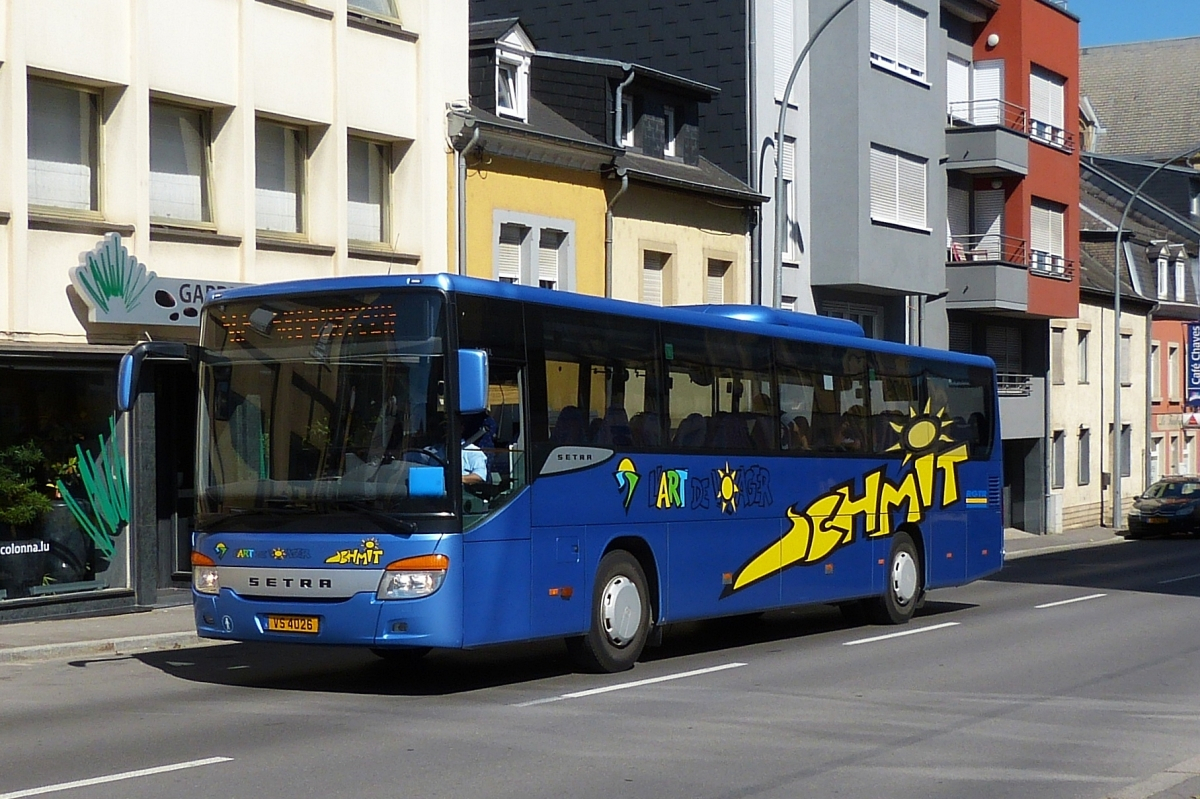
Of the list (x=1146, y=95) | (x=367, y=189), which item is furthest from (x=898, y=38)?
(x=1146, y=95)

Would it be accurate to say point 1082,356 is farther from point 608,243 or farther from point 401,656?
point 401,656

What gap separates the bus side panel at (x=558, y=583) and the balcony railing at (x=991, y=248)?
28.8 meters

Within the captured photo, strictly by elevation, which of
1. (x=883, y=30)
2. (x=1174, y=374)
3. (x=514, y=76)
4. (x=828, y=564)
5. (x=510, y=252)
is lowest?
(x=828, y=564)

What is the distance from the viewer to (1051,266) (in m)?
42.8

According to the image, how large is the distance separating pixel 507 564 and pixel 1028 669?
4.75 meters

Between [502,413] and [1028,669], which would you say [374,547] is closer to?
[502,413]

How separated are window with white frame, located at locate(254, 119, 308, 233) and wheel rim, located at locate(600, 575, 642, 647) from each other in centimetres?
961

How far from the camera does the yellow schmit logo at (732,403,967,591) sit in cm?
1627

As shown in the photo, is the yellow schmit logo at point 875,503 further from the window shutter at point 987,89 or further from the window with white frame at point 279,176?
the window shutter at point 987,89

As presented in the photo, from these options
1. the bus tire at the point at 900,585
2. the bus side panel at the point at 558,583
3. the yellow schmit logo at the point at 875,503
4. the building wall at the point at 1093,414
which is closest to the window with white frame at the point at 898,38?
the building wall at the point at 1093,414

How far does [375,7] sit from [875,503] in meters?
10.3

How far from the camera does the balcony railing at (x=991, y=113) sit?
40969 mm

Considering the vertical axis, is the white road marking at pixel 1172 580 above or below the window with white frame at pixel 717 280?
below

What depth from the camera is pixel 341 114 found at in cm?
2241
